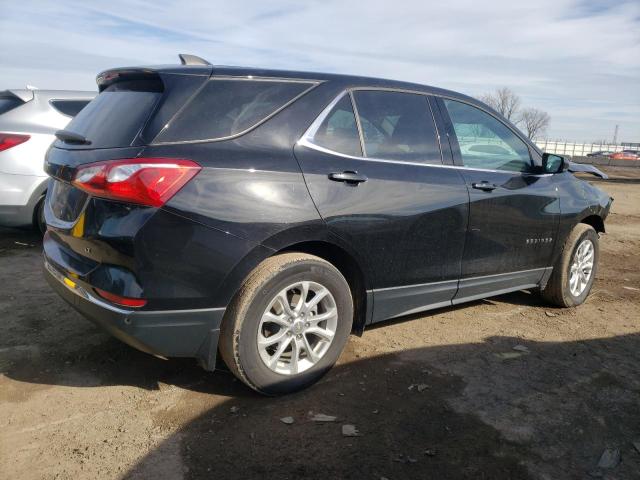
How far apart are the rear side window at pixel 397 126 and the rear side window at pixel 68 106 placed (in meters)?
4.19

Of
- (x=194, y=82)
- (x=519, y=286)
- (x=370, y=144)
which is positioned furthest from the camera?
(x=519, y=286)

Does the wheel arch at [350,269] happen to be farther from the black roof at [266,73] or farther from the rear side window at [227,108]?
the black roof at [266,73]

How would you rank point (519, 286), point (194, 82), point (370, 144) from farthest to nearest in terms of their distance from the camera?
1. point (519, 286)
2. point (370, 144)
3. point (194, 82)

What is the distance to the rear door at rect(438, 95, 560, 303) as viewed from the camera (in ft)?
13.0

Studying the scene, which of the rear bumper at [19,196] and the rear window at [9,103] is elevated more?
the rear window at [9,103]

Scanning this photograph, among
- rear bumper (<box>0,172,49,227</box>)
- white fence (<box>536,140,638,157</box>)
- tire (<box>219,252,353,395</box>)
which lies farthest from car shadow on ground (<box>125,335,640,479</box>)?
white fence (<box>536,140,638,157</box>)

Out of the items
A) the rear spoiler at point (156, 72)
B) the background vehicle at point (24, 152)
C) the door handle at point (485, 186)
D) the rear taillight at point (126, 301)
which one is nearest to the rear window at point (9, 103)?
the background vehicle at point (24, 152)

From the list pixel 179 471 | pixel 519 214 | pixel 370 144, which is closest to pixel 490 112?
pixel 519 214

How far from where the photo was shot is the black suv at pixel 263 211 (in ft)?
8.84

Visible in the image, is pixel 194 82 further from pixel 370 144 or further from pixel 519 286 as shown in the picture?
pixel 519 286

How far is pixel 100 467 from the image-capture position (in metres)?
2.48

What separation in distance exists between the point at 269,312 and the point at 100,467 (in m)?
1.08

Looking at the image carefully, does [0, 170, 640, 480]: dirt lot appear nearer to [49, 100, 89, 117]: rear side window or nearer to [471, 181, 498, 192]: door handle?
[471, 181, 498, 192]: door handle

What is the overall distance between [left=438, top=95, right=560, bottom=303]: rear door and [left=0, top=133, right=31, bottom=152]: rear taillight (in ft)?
14.6
